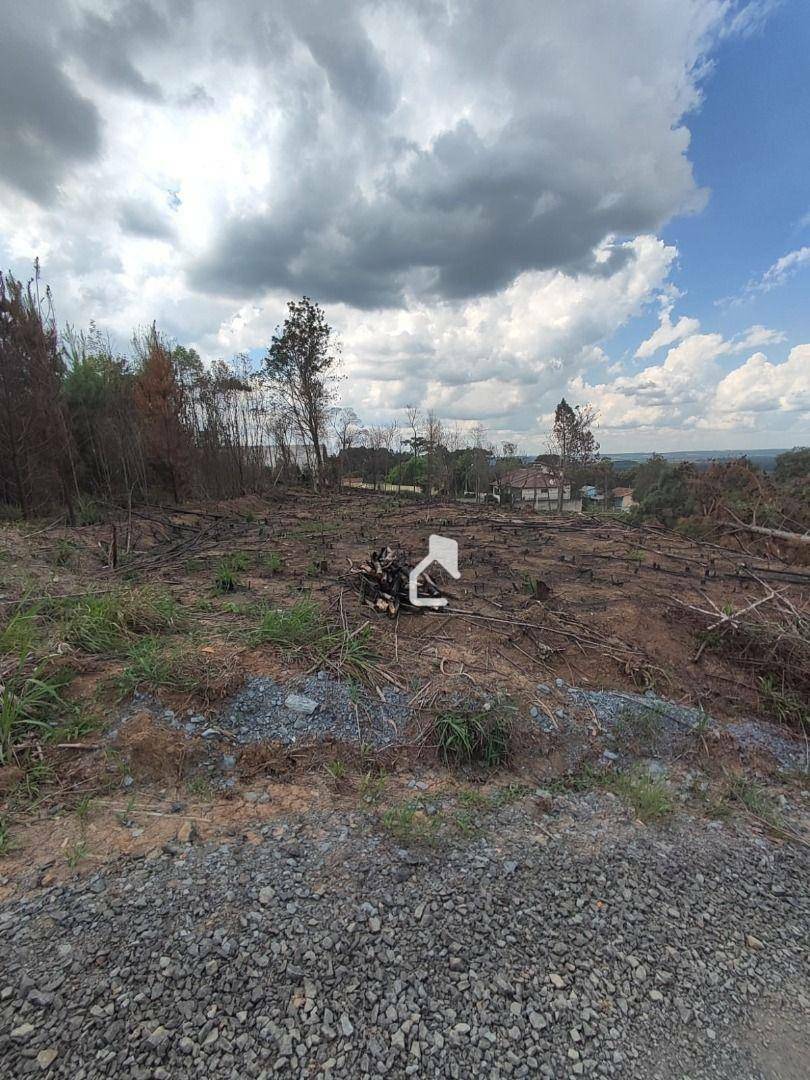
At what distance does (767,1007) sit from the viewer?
1.55m

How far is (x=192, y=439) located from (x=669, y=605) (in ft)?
41.8

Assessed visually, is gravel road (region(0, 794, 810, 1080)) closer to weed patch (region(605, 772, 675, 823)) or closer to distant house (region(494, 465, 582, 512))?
weed patch (region(605, 772, 675, 823))

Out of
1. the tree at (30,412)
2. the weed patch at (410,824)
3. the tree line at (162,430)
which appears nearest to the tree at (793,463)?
the tree line at (162,430)

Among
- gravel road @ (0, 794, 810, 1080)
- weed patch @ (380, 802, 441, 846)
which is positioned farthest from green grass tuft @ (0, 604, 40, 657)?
weed patch @ (380, 802, 441, 846)

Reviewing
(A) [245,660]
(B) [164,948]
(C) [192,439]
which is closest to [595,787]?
(B) [164,948]

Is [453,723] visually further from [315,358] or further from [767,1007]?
[315,358]

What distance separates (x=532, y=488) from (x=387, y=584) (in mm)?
21413

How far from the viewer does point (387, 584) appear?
470 cm

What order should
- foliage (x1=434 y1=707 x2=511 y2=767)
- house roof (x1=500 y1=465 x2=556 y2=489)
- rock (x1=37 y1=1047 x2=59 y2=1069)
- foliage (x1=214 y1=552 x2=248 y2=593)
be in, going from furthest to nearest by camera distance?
house roof (x1=500 y1=465 x2=556 y2=489) → foliage (x1=214 y1=552 x2=248 y2=593) → foliage (x1=434 y1=707 x2=511 y2=767) → rock (x1=37 y1=1047 x2=59 y2=1069)

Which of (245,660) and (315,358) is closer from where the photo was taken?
(245,660)

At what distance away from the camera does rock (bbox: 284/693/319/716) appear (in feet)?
9.74

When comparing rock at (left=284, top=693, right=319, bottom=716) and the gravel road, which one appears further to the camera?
rock at (left=284, top=693, right=319, bottom=716)

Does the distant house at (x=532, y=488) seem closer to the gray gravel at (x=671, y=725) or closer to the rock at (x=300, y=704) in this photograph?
the gray gravel at (x=671, y=725)

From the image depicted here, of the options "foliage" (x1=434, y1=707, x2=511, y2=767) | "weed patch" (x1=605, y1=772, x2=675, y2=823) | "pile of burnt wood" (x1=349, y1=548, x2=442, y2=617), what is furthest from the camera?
"pile of burnt wood" (x1=349, y1=548, x2=442, y2=617)
